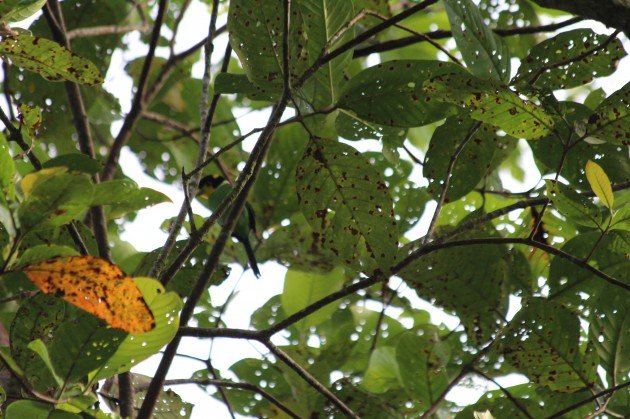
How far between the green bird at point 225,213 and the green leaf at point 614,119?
139 centimetres

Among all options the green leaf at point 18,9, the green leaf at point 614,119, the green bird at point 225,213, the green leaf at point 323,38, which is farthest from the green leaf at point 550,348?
the green bird at point 225,213

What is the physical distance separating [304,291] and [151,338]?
112 centimetres

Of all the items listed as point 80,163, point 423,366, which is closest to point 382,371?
point 423,366

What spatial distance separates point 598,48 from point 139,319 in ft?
3.16

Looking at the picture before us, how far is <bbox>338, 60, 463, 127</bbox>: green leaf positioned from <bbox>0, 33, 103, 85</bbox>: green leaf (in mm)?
449

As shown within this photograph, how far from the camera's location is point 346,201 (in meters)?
1.42

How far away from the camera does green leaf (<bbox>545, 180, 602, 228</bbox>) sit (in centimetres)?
126

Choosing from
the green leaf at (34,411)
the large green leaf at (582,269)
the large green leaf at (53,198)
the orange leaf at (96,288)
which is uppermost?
the large green leaf at (582,269)

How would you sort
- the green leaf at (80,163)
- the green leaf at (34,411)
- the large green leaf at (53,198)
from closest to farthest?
the large green leaf at (53,198), the green leaf at (34,411), the green leaf at (80,163)

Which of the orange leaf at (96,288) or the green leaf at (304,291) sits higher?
the green leaf at (304,291)

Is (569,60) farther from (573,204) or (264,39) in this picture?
(264,39)

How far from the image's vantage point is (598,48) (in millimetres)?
1440

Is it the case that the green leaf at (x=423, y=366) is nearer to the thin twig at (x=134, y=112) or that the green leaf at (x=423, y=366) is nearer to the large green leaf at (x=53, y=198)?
the thin twig at (x=134, y=112)

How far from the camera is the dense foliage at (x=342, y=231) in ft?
3.63
